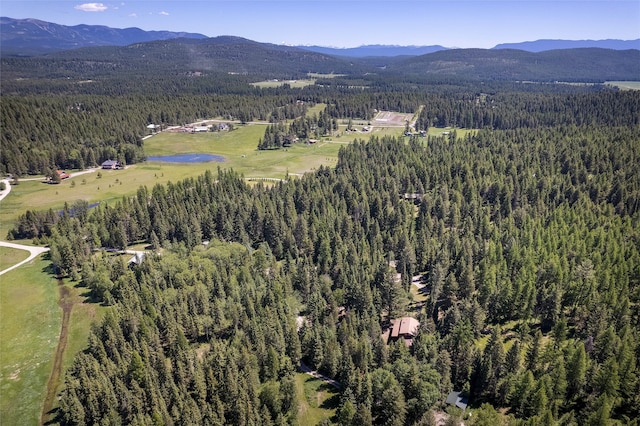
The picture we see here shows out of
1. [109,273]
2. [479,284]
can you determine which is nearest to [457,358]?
[479,284]

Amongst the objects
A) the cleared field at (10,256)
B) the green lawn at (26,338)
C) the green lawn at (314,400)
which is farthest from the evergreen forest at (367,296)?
the cleared field at (10,256)

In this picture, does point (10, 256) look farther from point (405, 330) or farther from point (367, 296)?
point (405, 330)

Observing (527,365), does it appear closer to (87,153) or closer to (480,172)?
(480,172)

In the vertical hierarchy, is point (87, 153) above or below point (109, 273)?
above

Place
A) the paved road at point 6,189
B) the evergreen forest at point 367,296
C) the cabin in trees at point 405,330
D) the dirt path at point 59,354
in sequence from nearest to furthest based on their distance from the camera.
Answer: the evergreen forest at point 367,296, the dirt path at point 59,354, the cabin in trees at point 405,330, the paved road at point 6,189

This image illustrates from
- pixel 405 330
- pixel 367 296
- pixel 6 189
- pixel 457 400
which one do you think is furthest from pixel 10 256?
pixel 457 400

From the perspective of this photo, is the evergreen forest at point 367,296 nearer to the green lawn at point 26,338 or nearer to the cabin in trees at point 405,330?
the cabin in trees at point 405,330

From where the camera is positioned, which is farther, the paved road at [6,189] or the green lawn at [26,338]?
the paved road at [6,189]

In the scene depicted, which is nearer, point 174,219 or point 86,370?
point 86,370
